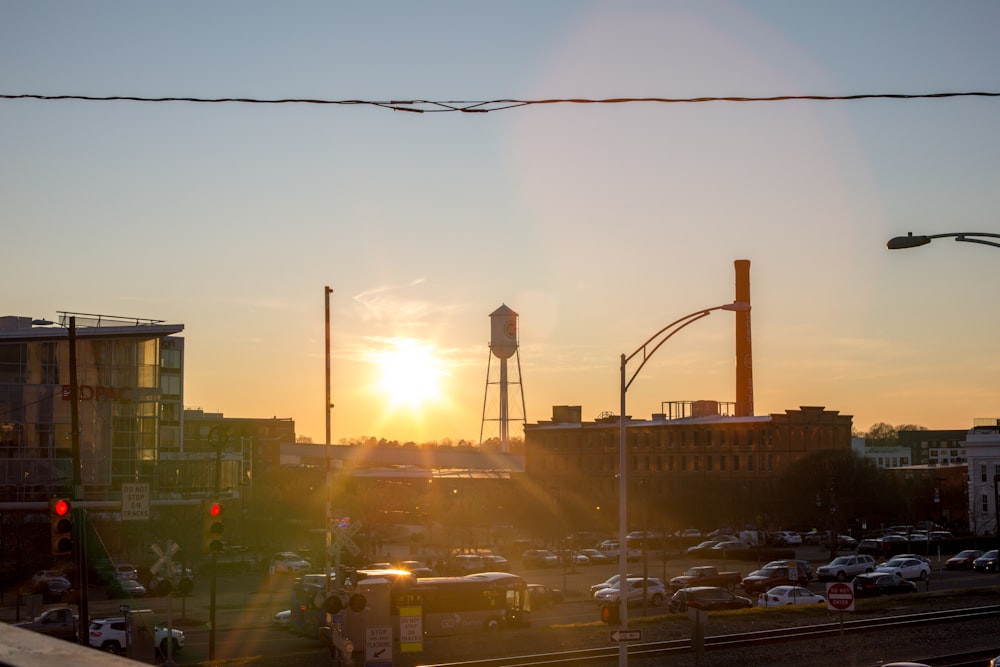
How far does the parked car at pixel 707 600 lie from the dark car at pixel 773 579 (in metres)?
9.21

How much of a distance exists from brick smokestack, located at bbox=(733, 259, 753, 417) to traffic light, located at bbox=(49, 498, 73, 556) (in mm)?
93561

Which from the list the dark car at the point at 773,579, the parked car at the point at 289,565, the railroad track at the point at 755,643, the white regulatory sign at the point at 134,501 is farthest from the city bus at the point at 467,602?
the parked car at the point at 289,565

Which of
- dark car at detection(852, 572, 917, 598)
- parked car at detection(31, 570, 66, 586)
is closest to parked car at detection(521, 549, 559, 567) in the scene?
dark car at detection(852, 572, 917, 598)

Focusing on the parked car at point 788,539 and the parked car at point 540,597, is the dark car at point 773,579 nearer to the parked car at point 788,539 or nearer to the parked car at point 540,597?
the parked car at point 540,597

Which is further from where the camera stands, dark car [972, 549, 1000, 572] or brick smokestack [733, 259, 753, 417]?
brick smokestack [733, 259, 753, 417]

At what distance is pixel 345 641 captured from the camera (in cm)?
3272

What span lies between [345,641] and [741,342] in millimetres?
86793

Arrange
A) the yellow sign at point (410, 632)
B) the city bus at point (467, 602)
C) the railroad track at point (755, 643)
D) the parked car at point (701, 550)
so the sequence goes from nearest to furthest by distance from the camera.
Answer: the railroad track at point (755, 643)
the yellow sign at point (410, 632)
the city bus at point (467, 602)
the parked car at point (701, 550)

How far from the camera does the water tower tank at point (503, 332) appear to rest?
14012 cm

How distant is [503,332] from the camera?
5522 inches

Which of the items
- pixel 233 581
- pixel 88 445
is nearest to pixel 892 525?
pixel 233 581

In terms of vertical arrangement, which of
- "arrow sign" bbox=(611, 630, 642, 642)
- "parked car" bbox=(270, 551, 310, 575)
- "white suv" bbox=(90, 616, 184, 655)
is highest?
"arrow sign" bbox=(611, 630, 642, 642)

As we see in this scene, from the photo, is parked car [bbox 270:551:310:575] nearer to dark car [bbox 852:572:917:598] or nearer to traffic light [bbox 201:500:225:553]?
dark car [bbox 852:572:917:598]

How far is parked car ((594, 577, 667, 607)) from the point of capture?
179 feet
